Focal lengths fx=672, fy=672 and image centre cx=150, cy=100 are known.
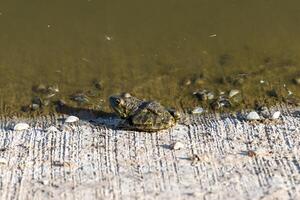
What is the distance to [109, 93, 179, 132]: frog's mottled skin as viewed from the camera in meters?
7.14

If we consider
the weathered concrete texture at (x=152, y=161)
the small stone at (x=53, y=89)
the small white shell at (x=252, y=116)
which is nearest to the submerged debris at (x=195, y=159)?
the weathered concrete texture at (x=152, y=161)

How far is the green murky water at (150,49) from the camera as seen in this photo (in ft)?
26.5

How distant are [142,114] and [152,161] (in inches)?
28.4

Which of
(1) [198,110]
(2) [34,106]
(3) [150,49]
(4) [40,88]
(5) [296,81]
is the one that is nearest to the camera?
(1) [198,110]

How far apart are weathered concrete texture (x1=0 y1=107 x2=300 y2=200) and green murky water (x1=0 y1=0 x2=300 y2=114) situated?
604mm

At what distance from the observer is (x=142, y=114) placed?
23.6 ft

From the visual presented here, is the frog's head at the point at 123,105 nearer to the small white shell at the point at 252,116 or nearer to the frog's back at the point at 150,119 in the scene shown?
the frog's back at the point at 150,119

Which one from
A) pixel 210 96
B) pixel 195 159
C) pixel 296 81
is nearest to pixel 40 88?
pixel 210 96

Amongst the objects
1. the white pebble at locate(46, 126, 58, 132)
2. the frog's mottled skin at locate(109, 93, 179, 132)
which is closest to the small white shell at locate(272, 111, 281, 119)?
the frog's mottled skin at locate(109, 93, 179, 132)

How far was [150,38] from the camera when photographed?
909cm

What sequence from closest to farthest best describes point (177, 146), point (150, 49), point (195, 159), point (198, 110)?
point (195, 159) → point (177, 146) → point (198, 110) → point (150, 49)

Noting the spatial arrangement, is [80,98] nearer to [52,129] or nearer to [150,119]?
[52,129]

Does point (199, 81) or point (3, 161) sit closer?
point (3, 161)

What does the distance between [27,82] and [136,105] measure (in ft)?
5.57
